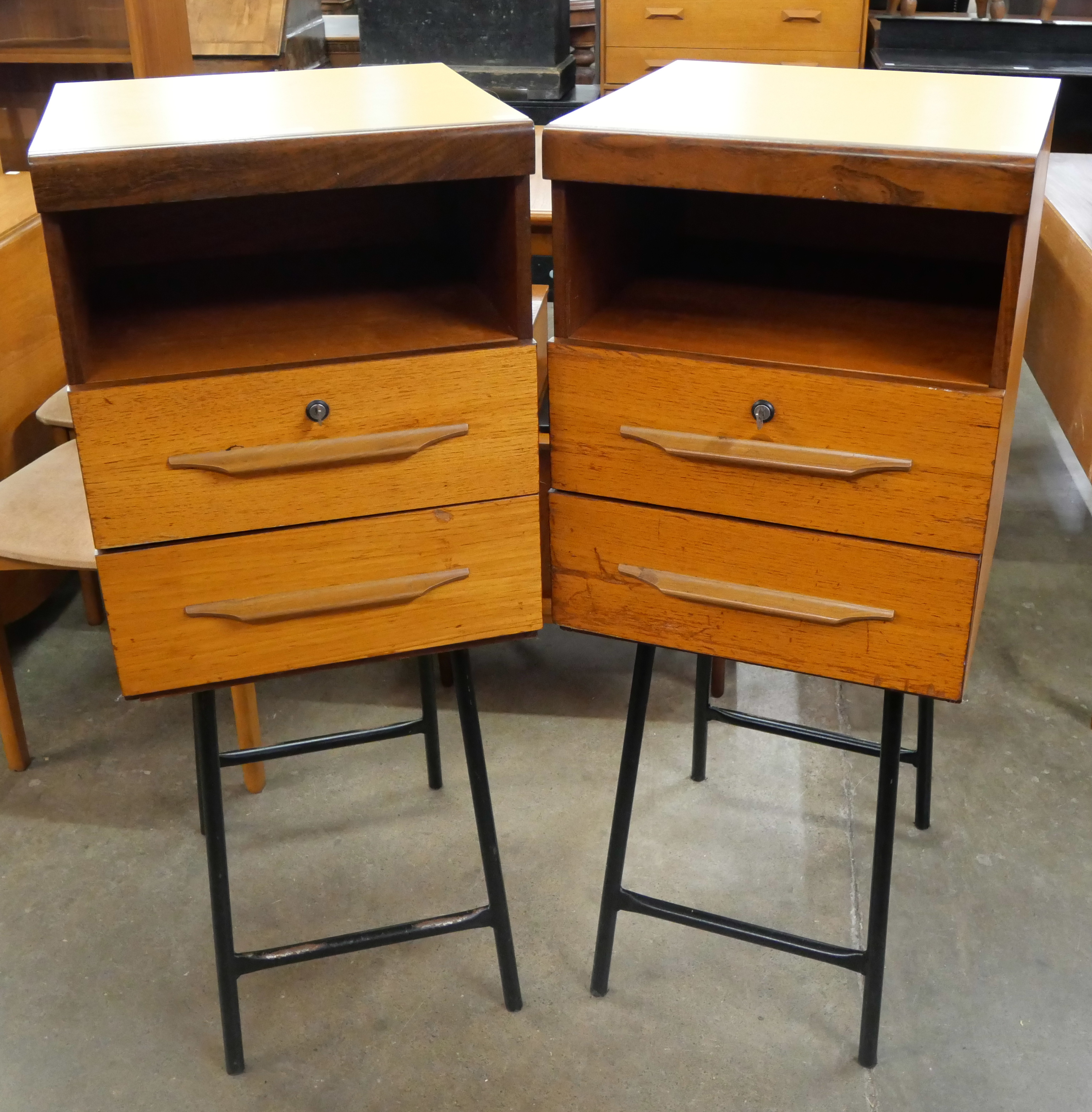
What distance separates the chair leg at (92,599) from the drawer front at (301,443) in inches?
59.4

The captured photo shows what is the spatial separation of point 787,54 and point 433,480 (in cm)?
286

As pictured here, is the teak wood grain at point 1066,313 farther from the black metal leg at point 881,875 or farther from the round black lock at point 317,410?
the round black lock at point 317,410

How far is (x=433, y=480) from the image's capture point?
3.78ft

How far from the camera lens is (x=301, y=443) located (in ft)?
3.60

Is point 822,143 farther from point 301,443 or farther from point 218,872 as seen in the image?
point 218,872

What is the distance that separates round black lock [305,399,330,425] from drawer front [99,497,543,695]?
115mm

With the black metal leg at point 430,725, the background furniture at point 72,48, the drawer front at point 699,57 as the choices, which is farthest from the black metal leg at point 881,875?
the drawer front at point 699,57

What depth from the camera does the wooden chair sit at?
1889 mm

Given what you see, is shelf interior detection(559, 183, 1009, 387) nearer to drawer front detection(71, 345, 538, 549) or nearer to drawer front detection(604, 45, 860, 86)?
drawer front detection(71, 345, 538, 549)

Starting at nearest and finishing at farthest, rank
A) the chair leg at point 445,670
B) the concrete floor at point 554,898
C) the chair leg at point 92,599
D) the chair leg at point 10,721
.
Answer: the concrete floor at point 554,898
the chair leg at point 10,721
the chair leg at point 445,670
the chair leg at point 92,599

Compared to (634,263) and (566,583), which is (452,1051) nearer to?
(566,583)

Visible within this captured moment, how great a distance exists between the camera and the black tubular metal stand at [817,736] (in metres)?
1.77

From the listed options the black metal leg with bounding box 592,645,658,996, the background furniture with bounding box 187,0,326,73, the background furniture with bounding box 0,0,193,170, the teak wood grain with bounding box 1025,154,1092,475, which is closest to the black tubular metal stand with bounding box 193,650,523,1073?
the black metal leg with bounding box 592,645,658,996

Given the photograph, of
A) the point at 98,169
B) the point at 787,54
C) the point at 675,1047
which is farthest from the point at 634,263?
the point at 787,54
